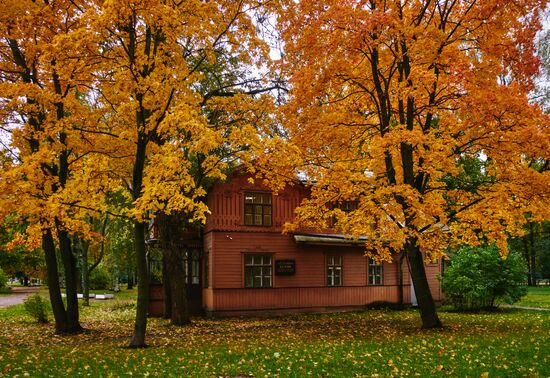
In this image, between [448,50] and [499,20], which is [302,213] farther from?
[499,20]

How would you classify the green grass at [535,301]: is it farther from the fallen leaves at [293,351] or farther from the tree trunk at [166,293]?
the tree trunk at [166,293]

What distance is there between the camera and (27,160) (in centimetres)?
1159

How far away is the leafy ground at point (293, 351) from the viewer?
859cm

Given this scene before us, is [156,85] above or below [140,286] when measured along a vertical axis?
above

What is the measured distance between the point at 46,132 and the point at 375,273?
1859cm

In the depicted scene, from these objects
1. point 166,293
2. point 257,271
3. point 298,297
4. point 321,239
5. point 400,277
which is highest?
point 321,239

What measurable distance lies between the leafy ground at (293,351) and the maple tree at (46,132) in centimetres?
295

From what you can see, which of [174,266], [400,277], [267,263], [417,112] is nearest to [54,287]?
[174,266]

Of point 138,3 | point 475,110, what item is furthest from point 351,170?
point 138,3

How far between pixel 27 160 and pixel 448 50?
11.4 meters

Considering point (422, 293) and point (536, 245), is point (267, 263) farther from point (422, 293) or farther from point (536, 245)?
point (536, 245)

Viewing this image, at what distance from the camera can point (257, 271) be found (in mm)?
22766

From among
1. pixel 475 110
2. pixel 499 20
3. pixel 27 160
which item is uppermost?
pixel 499 20

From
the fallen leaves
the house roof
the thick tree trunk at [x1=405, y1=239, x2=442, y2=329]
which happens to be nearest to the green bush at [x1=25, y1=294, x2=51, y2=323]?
the fallen leaves
